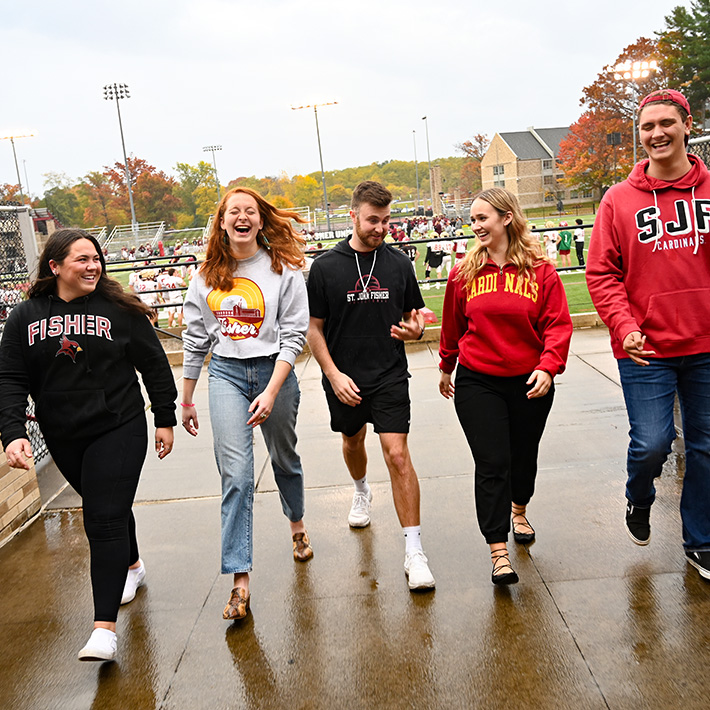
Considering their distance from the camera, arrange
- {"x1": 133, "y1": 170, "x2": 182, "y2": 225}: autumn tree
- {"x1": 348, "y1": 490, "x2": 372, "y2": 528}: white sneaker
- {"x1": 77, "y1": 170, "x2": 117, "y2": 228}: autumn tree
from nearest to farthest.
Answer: {"x1": 348, "y1": 490, "x2": 372, "y2": 528}: white sneaker
{"x1": 133, "y1": 170, "x2": 182, "y2": 225}: autumn tree
{"x1": 77, "y1": 170, "x2": 117, "y2": 228}: autumn tree

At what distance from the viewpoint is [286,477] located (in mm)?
3768

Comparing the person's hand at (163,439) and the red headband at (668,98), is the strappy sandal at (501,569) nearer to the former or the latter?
the person's hand at (163,439)

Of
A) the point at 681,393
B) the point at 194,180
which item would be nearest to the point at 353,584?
the point at 681,393

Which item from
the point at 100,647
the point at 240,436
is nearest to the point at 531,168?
the point at 240,436

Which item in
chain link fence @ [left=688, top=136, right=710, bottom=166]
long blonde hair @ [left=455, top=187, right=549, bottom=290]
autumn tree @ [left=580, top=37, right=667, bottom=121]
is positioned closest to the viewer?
long blonde hair @ [left=455, top=187, right=549, bottom=290]

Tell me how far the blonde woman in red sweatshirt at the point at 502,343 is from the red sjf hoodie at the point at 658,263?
246 millimetres

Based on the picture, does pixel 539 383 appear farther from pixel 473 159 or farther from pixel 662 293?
pixel 473 159

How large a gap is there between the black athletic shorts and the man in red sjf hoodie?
1.07 m

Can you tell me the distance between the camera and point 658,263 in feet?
10.5

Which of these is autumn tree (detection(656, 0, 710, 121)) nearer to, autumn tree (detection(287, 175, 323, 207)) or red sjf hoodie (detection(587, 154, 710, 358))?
red sjf hoodie (detection(587, 154, 710, 358))

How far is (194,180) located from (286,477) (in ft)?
387

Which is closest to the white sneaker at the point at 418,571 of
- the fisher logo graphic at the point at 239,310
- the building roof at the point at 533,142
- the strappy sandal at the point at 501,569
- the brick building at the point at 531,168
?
the strappy sandal at the point at 501,569

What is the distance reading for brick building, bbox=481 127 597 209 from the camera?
9816 centimetres

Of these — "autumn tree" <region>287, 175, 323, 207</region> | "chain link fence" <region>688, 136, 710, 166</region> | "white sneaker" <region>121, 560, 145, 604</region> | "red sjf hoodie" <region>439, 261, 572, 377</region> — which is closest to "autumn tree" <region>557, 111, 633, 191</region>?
"autumn tree" <region>287, 175, 323, 207</region>
